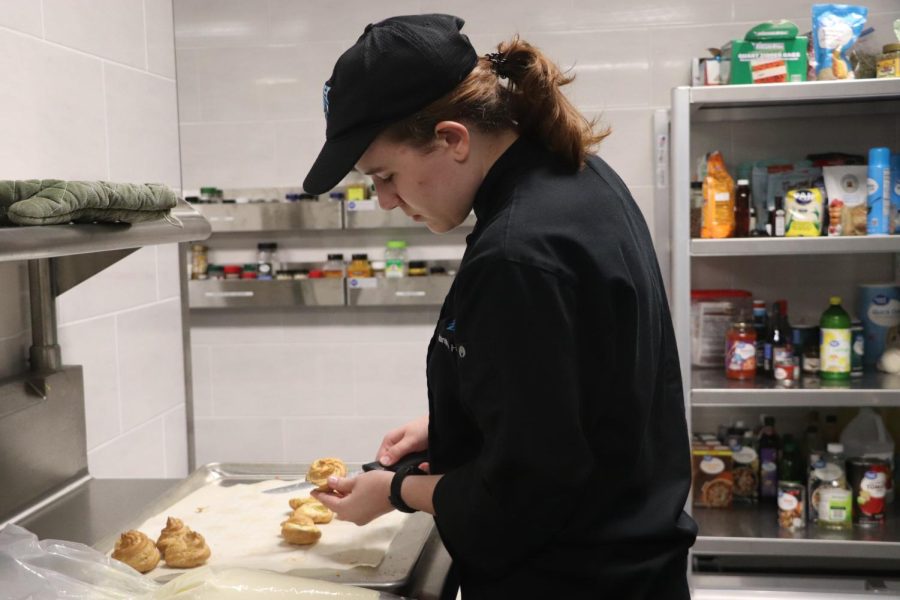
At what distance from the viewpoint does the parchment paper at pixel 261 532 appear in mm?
1318

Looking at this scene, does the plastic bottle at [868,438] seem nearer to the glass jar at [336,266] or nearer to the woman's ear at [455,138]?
the glass jar at [336,266]

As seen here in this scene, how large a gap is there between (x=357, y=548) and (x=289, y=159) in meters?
1.76

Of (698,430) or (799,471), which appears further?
(698,430)

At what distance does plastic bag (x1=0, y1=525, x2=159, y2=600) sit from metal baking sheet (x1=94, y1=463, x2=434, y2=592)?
0.56ft

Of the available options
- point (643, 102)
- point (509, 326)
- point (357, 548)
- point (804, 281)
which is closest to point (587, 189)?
point (509, 326)

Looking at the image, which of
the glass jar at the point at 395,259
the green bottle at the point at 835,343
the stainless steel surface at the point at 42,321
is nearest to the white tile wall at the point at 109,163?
the stainless steel surface at the point at 42,321

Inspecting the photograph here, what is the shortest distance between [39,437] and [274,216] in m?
1.33

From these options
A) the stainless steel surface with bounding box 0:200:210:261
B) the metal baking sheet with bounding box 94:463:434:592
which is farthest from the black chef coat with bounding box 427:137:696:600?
the stainless steel surface with bounding box 0:200:210:261

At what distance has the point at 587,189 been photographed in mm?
1131

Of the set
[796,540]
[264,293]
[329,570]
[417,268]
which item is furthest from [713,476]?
[329,570]

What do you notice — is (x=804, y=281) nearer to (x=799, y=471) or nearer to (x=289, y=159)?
(x=799, y=471)

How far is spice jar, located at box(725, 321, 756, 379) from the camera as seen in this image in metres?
2.61

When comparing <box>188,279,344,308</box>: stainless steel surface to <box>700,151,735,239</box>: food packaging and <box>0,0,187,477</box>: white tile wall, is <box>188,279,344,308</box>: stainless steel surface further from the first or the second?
<box>700,151,735,239</box>: food packaging

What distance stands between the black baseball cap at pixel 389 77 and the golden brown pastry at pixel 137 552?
62 cm
